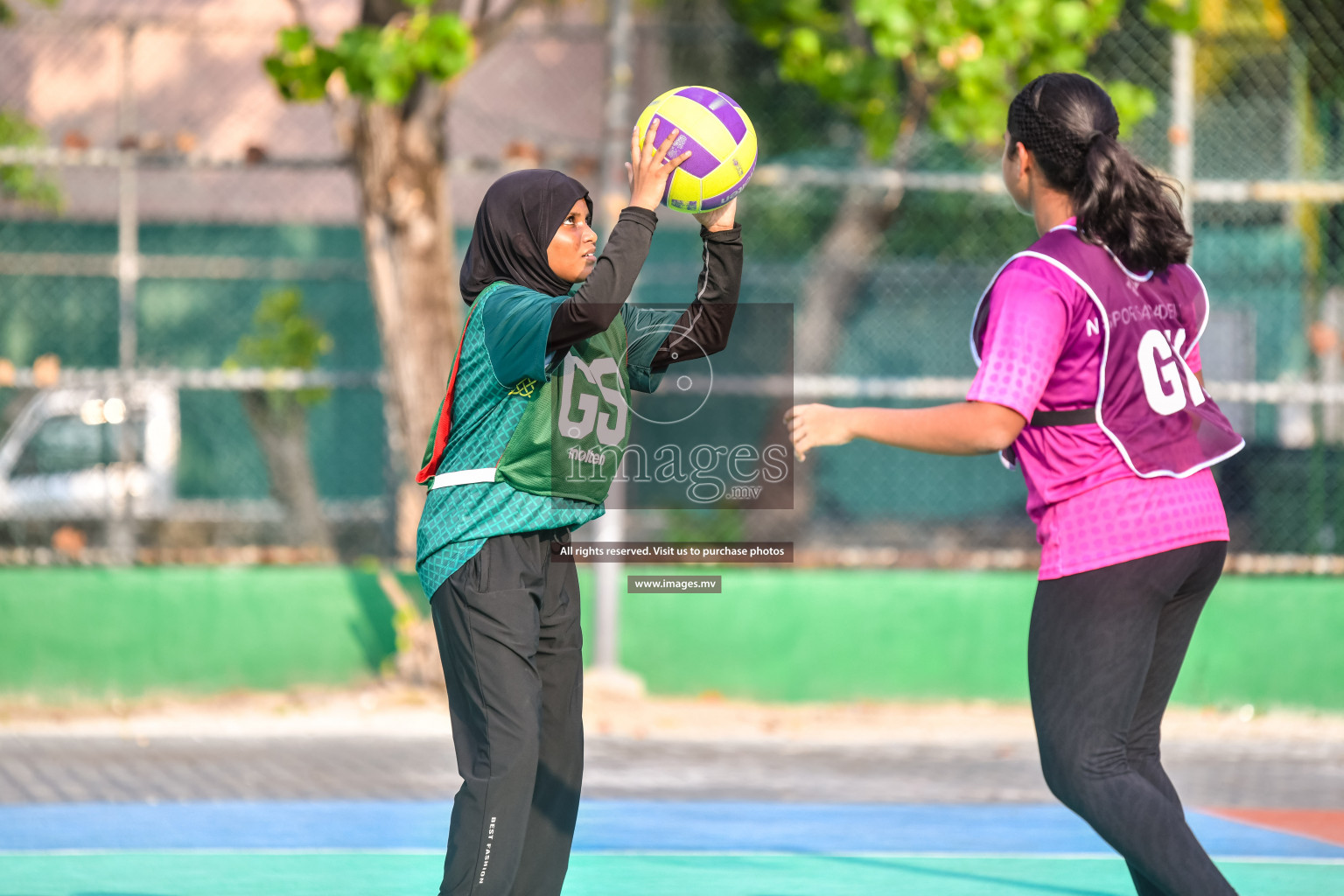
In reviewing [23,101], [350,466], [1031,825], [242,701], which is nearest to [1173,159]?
[1031,825]

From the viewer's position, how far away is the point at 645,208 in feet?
12.8

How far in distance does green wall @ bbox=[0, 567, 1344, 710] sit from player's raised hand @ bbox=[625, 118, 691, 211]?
6168 millimetres

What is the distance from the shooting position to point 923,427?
3.64m

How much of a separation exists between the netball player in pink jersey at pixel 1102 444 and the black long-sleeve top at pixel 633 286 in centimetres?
52

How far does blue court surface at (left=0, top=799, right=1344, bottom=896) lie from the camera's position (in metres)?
5.56

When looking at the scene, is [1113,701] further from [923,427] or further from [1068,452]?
[923,427]

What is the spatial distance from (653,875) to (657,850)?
446 mm

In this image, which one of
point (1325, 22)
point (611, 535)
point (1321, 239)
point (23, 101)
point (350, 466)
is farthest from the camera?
point (23, 101)

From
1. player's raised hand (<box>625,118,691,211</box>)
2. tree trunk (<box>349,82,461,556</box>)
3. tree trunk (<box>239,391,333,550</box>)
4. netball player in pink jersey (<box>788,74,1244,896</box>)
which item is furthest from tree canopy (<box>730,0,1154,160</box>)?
netball player in pink jersey (<box>788,74,1244,896</box>)

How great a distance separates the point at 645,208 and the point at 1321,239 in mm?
11868

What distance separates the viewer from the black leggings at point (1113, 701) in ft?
11.6

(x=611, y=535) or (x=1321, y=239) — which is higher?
(x=1321, y=239)

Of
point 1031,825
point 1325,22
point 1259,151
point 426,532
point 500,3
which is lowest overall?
point 1031,825

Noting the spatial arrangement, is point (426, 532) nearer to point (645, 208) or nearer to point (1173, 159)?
point (645, 208)
